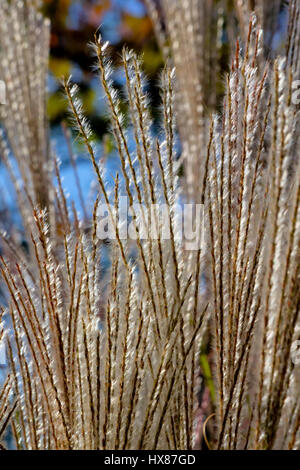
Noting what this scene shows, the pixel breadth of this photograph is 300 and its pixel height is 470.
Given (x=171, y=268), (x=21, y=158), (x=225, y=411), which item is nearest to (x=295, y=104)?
(x=171, y=268)

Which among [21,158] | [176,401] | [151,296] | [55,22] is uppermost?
[55,22]

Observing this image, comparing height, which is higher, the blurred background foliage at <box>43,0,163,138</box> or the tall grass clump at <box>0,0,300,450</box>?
the blurred background foliage at <box>43,0,163,138</box>

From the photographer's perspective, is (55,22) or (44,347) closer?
(44,347)

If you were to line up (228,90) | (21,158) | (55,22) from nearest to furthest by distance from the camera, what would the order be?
(228,90) < (21,158) < (55,22)

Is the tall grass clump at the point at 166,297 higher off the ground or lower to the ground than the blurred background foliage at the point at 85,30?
lower

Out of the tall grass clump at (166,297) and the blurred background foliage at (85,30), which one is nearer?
the tall grass clump at (166,297)

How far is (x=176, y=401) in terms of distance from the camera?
0.68 meters

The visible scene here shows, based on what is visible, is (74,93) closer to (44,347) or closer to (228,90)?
(228,90)

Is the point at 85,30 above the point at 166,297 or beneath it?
above

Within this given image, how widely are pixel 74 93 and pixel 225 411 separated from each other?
1.16ft

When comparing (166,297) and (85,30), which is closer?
(166,297)

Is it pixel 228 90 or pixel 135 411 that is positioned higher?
pixel 228 90

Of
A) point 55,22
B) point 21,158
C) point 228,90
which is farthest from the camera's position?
point 55,22

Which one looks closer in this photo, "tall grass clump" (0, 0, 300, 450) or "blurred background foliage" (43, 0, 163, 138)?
"tall grass clump" (0, 0, 300, 450)
